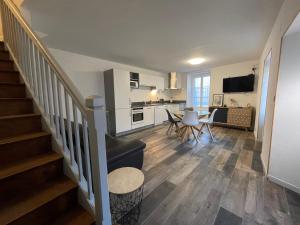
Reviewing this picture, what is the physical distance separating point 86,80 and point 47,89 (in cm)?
312

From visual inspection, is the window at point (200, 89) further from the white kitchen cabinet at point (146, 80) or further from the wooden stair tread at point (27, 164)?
the wooden stair tread at point (27, 164)

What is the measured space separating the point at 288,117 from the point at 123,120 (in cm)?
386

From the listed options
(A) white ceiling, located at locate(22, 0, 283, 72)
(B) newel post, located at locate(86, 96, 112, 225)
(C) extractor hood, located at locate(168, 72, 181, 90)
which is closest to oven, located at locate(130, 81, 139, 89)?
(A) white ceiling, located at locate(22, 0, 283, 72)

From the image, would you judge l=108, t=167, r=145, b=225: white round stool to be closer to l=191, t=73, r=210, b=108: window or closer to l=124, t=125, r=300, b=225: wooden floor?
l=124, t=125, r=300, b=225: wooden floor

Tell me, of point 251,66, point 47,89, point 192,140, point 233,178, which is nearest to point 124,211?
point 47,89

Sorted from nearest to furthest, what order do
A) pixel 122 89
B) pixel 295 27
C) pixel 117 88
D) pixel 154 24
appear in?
pixel 295 27
pixel 154 24
pixel 117 88
pixel 122 89

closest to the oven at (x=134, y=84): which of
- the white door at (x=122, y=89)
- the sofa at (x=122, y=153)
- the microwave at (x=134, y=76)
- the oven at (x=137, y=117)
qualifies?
the microwave at (x=134, y=76)

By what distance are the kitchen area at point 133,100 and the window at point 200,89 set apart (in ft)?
2.11

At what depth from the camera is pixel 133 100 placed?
540 cm

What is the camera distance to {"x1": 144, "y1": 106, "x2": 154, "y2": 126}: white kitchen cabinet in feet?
17.4

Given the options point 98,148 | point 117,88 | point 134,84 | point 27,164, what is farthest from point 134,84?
point 98,148

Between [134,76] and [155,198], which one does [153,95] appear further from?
[155,198]

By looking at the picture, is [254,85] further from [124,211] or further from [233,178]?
[124,211]

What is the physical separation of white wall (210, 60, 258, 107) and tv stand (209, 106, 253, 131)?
52 cm
